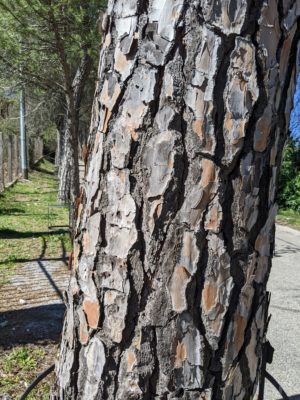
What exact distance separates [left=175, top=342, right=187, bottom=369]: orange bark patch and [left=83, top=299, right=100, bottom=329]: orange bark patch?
0.22m

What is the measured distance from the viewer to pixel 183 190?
121 cm

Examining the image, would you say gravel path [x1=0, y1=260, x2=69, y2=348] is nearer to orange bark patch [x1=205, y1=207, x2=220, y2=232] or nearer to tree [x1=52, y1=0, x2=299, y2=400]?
tree [x1=52, y1=0, x2=299, y2=400]

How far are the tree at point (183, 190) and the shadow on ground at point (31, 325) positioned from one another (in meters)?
2.90

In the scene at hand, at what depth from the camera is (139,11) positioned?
122cm

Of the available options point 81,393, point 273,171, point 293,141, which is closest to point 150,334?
point 81,393

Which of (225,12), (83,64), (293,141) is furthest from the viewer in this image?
(293,141)

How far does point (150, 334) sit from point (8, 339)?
313 cm

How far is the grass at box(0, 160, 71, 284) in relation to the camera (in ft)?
23.3

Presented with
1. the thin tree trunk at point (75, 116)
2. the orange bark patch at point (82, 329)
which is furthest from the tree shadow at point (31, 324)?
the orange bark patch at point (82, 329)

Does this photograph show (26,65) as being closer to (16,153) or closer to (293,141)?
(293,141)

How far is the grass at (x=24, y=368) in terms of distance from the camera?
10.6ft

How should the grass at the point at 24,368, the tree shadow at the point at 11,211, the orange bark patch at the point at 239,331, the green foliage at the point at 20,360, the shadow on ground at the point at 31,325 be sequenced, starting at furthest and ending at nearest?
the tree shadow at the point at 11,211 → the shadow on ground at the point at 31,325 → the green foliage at the point at 20,360 → the grass at the point at 24,368 → the orange bark patch at the point at 239,331

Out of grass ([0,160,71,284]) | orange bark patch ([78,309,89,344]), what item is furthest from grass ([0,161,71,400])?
orange bark patch ([78,309,89,344])

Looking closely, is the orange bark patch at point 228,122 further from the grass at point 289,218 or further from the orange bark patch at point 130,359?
the grass at point 289,218
